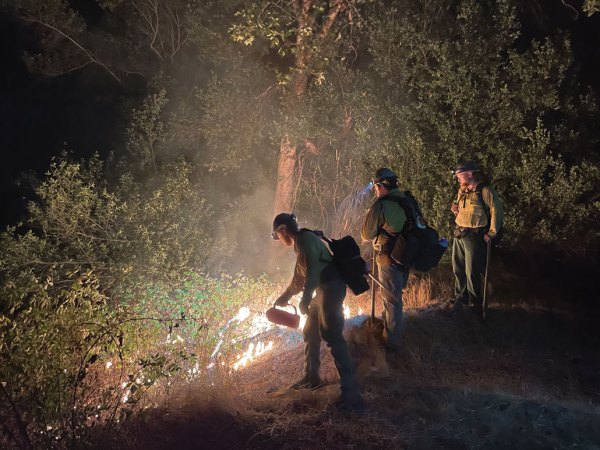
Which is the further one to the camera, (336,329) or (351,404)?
(336,329)

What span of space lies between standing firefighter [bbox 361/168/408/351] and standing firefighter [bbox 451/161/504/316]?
153 centimetres

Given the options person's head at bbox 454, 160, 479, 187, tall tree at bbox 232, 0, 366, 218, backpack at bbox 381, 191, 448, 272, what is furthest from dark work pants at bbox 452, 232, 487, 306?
tall tree at bbox 232, 0, 366, 218

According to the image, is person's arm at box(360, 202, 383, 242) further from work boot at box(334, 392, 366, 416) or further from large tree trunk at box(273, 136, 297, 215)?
large tree trunk at box(273, 136, 297, 215)

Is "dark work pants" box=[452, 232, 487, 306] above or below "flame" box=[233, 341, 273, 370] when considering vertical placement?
above

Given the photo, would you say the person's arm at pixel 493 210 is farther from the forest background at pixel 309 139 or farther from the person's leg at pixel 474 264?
the forest background at pixel 309 139

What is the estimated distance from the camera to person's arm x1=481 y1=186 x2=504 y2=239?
765 cm

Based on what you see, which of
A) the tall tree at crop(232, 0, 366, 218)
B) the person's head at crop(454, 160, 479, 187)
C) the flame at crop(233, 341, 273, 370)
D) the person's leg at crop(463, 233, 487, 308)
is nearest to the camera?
the flame at crop(233, 341, 273, 370)

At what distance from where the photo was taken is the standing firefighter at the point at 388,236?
6418 mm

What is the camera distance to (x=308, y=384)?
5742 millimetres

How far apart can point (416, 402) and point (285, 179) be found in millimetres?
7039

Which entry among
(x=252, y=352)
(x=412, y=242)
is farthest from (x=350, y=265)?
(x=252, y=352)

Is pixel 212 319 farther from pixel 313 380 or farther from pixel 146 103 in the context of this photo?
pixel 146 103

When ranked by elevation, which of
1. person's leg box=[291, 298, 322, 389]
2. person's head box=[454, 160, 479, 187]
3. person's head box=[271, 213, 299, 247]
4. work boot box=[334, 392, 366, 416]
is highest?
person's head box=[454, 160, 479, 187]

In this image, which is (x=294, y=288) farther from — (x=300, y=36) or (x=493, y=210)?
(x=300, y=36)
